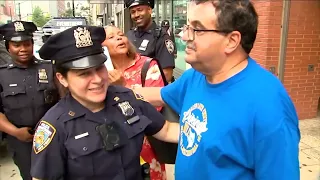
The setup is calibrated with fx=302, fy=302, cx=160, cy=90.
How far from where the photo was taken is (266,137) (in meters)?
1.13

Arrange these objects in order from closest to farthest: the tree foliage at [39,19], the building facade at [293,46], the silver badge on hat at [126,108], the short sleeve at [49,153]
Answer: the short sleeve at [49,153], the silver badge on hat at [126,108], the building facade at [293,46], the tree foliage at [39,19]

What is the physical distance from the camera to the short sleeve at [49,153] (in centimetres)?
140

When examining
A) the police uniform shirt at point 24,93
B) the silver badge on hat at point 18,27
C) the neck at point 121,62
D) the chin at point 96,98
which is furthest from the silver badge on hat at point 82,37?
the silver badge on hat at point 18,27

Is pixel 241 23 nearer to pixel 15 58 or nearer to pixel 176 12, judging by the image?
pixel 15 58

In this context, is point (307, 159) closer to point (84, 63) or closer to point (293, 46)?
point (293, 46)

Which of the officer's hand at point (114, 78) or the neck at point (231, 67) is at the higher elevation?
the neck at point (231, 67)

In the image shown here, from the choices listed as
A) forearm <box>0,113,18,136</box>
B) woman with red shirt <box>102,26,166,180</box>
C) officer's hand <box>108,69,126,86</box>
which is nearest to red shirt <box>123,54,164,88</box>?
woman with red shirt <box>102,26,166,180</box>

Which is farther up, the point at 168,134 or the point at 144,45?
the point at 144,45

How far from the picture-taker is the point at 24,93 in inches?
106

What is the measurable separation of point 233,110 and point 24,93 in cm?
211

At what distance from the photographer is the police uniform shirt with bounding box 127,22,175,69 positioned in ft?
10.8

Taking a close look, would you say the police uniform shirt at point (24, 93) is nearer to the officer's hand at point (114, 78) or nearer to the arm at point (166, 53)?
the officer's hand at point (114, 78)

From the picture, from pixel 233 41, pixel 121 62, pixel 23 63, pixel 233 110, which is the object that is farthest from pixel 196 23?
pixel 23 63

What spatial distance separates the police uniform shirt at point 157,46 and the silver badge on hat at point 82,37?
70.1 inches
